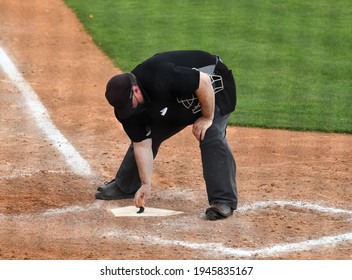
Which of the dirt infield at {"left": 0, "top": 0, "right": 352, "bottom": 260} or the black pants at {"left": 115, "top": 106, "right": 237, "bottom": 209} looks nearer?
the dirt infield at {"left": 0, "top": 0, "right": 352, "bottom": 260}

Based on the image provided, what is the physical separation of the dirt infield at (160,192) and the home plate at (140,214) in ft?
0.23

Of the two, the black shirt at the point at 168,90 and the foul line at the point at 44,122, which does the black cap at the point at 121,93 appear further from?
the foul line at the point at 44,122

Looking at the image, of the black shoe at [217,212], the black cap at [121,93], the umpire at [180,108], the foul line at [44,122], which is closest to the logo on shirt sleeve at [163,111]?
the umpire at [180,108]

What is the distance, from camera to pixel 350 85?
10.5 meters

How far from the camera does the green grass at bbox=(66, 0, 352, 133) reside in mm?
9578

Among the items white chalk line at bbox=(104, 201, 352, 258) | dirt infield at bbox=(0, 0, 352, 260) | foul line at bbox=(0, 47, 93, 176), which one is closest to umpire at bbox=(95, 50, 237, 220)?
dirt infield at bbox=(0, 0, 352, 260)

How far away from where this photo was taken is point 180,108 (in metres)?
6.06

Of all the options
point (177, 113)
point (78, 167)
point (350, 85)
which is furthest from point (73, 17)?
point (177, 113)

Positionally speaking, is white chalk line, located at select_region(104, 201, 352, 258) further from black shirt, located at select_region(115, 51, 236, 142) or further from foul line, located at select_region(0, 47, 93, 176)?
foul line, located at select_region(0, 47, 93, 176)

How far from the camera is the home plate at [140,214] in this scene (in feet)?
20.7

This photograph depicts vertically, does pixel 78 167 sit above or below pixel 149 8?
above

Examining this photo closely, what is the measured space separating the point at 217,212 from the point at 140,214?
0.55 m
